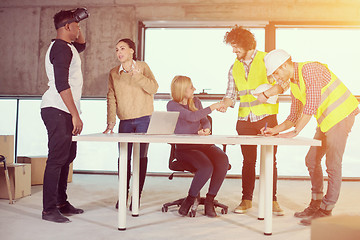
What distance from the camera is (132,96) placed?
349 centimetres

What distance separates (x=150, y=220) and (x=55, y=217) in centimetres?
69

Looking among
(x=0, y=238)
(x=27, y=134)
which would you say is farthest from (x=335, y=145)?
(x=27, y=134)

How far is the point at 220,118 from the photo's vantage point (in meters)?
6.07

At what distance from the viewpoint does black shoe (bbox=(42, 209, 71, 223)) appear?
9.60 feet

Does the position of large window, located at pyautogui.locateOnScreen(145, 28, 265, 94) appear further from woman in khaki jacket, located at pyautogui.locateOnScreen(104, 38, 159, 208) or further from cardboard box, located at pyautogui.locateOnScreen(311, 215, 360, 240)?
cardboard box, located at pyautogui.locateOnScreen(311, 215, 360, 240)

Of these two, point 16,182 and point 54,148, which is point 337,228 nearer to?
point 54,148

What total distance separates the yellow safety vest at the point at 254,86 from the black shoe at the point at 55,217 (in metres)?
1.64

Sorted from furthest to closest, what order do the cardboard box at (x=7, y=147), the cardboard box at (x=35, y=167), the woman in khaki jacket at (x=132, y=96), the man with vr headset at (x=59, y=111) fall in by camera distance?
the cardboard box at (x=35, y=167) → the cardboard box at (x=7, y=147) → the woman in khaki jacket at (x=132, y=96) → the man with vr headset at (x=59, y=111)

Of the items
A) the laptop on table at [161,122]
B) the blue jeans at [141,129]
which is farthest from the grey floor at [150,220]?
the laptop on table at [161,122]

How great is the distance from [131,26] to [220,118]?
1890 millimetres

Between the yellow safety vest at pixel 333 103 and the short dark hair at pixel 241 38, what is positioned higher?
the short dark hair at pixel 241 38

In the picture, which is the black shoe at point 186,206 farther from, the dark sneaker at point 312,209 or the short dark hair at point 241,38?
the short dark hair at point 241,38

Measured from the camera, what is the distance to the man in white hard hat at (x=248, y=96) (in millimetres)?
3264

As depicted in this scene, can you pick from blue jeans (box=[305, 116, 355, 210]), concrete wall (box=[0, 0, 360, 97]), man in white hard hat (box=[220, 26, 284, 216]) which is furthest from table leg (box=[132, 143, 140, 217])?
concrete wall (box=[0, 0, 360, 97])
